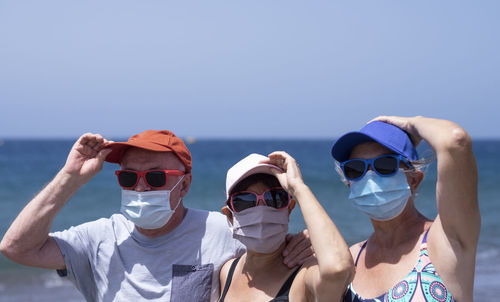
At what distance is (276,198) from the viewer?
3.52 meters

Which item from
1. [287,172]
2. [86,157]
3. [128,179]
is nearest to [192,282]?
[128,179]

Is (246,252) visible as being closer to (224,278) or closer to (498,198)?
(224,278)

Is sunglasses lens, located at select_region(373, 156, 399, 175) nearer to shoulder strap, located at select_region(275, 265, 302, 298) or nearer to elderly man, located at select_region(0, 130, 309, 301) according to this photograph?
shoulder strap, located at select_region(275, 265, 302, 298)

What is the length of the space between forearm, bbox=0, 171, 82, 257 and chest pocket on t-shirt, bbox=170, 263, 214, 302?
3.30ft

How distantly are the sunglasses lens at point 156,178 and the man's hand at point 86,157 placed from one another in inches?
16.1

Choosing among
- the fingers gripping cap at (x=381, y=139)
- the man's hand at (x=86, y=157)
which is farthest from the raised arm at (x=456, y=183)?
the man's hand at (x=86, y=157)

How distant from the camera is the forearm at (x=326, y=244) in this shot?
2854 mm

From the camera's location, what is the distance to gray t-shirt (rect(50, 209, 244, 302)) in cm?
389

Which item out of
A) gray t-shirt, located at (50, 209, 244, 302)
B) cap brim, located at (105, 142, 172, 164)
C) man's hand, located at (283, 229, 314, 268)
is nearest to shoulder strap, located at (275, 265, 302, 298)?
man's hand, located at (283, 229, 314, 268)

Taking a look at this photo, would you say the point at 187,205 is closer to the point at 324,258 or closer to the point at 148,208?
the point at 148,208

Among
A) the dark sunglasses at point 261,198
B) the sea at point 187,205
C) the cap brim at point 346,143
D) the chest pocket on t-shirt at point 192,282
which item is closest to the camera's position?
the cap brim at point 346,143

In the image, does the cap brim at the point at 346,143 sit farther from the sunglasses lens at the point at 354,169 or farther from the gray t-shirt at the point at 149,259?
the gray t-shirt at the point at 149,259

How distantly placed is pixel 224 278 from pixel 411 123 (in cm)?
171

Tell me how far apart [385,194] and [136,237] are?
6.51 ft
